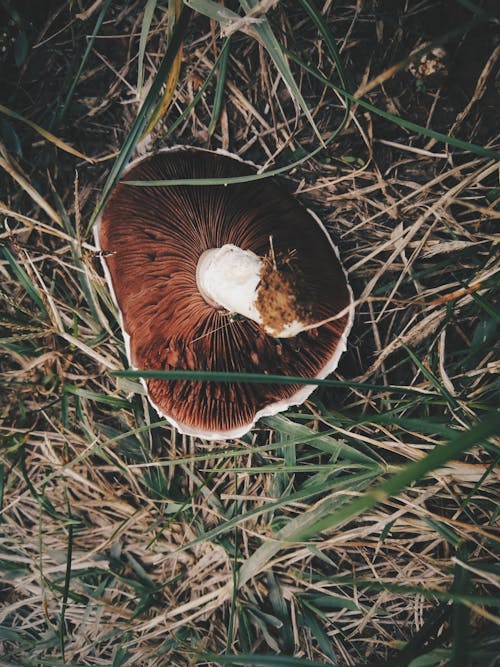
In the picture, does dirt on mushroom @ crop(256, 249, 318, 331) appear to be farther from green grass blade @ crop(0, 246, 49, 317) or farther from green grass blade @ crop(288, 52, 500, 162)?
green grass blade @ crop(0, 246, 49, 317)

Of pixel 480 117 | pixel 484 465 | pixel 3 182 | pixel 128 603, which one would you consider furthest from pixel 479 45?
pixel 128 603

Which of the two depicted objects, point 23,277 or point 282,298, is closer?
point 282,298

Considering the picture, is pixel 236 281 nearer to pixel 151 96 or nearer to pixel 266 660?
pixel 151 96

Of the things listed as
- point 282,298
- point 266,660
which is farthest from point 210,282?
point 266,660

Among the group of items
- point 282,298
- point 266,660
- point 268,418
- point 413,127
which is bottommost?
point 266,660

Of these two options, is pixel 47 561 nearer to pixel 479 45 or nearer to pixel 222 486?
pixel 222 486

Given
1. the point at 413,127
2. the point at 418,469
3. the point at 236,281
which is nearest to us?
the point at 418,469
